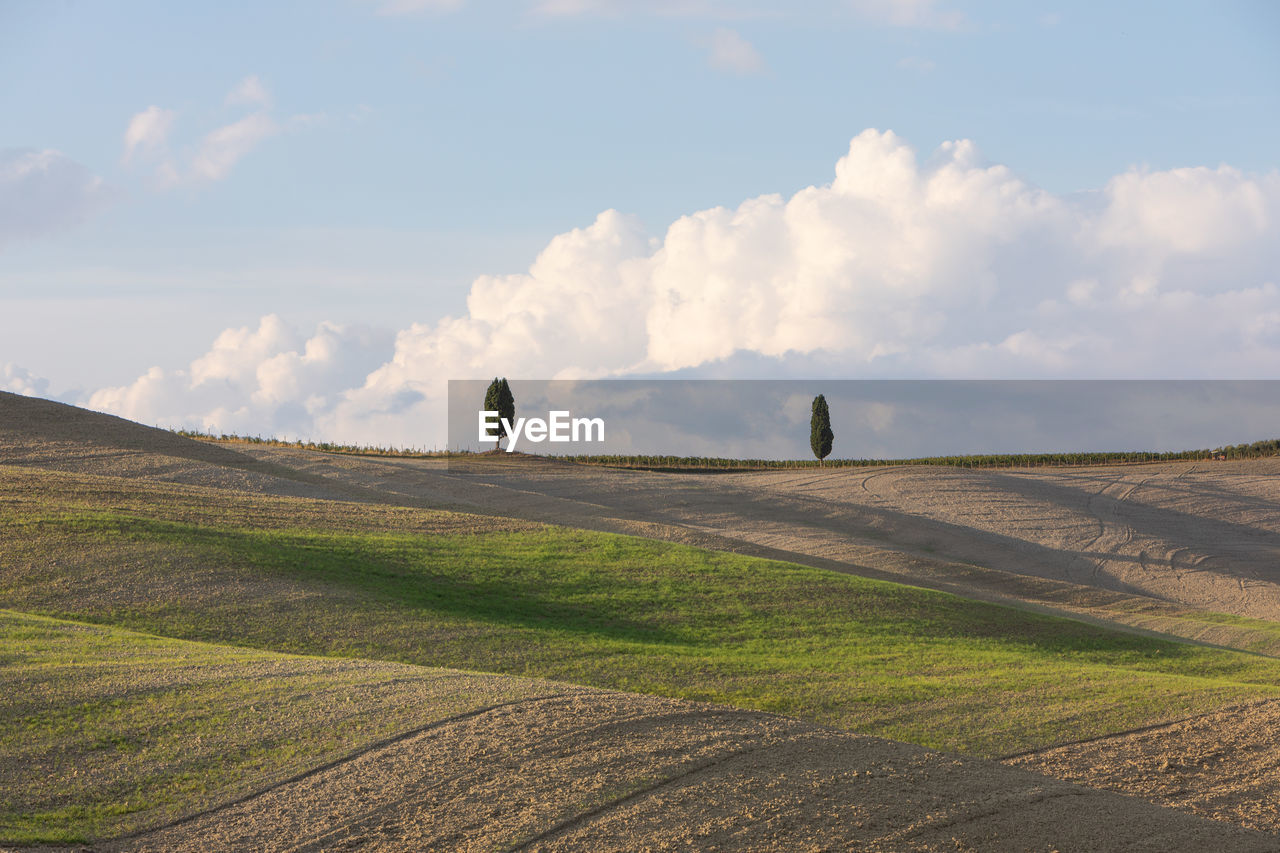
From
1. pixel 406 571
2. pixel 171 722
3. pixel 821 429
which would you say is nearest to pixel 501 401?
pixel 821 429

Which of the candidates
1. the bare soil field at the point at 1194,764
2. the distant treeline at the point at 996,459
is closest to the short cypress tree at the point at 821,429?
the distant treeline at the point at 996,459

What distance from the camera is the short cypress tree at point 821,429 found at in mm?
60344

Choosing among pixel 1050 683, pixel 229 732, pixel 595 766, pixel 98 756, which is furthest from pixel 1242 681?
pixel 98 756

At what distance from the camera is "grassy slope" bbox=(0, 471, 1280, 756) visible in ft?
46.8

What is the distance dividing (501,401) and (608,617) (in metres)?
39.5

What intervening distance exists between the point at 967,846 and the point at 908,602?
42.5 feet

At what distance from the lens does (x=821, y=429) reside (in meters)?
60.3

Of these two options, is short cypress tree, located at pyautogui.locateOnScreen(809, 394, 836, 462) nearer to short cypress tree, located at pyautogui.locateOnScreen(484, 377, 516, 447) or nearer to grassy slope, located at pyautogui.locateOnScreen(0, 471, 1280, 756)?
short cypress tree, located at pyautogui.locateOnScreen(484, 377, 516, 447)

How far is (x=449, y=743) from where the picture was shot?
9219 mm

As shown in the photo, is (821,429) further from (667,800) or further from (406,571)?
(667,800)

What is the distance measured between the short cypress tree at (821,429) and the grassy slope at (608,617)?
3802 centimetres

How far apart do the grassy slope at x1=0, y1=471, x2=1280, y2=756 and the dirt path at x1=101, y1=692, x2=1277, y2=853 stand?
337cm

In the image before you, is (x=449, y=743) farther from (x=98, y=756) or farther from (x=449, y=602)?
(x=449, y=602)

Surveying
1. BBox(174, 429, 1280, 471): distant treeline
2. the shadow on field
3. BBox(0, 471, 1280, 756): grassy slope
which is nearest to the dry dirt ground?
BBox(0, 471, 1280, 756): grassy slope
